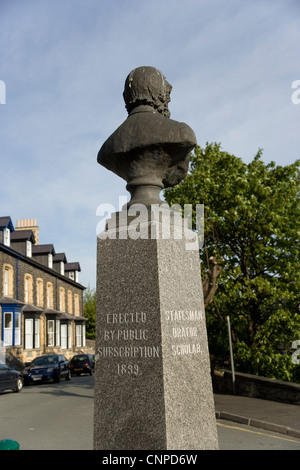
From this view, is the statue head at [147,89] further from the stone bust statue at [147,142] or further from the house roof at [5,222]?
the house roof at [5,222]

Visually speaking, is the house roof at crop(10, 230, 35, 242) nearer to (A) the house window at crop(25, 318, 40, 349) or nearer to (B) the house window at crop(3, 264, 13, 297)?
(B) the house window at crop(3, 264, 13, 297)

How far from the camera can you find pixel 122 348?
4.01 metres

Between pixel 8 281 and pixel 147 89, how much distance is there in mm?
27421

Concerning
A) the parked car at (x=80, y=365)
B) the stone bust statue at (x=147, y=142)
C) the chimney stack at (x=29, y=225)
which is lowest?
the parked car at (x=80, y=365)

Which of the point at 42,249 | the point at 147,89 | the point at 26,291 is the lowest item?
the point at 26,291

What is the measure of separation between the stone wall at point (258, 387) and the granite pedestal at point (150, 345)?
8.68 metres

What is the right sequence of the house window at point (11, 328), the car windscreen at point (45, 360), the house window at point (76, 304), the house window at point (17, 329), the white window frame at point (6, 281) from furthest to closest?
the house window at point (76, 304)
the house window at point (17, 329)
the white window frame at point (6, 281)
the house window at point (11, 328)
the car windscreen at point (45, 360)

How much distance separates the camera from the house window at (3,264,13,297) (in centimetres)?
2953

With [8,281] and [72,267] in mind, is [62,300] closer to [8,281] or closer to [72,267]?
[72,267]

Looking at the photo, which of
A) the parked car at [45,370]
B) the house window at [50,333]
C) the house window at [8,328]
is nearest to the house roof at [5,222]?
the house window at [8,328]

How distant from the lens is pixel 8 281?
3019 cm

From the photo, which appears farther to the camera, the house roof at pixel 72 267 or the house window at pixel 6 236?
the house roof at pixel 72 267

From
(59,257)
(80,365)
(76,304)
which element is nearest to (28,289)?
(80,365)

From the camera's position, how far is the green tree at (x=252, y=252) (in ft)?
47.0
